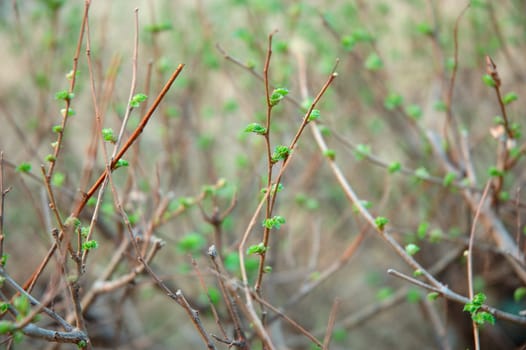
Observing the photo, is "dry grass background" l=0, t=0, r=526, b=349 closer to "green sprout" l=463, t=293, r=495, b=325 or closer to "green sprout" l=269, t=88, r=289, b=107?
"green sprout" l=463, t=293, r=495, b=325

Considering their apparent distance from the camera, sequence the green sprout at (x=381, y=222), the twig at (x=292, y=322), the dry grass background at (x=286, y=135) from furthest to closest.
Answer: the dry grass background at (x=286, y=135)
the green sprout at (x=381, y=222)
the twig at (x=292, y=322)

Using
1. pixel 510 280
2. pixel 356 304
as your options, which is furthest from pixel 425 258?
pixel 356 304

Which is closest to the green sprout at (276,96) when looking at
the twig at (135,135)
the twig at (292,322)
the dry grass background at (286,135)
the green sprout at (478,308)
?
the twig at (135,135)

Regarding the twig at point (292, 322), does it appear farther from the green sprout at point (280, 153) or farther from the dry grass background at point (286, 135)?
the dry grass background at point (286, 135)

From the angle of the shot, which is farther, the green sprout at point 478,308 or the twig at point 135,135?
the green sprout at point 478,308

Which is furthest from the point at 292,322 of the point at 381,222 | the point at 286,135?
the point at 286,135

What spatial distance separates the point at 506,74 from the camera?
407 centimetres

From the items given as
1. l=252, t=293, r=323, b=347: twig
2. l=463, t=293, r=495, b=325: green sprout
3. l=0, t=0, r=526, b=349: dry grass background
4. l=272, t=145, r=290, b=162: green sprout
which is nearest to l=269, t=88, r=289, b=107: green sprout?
l=272, t=145, r=290, b=162: green sprout

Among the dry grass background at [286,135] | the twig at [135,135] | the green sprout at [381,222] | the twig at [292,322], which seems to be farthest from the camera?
the dry grass background at [286,135]

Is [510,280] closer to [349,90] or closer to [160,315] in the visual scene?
[349,90]

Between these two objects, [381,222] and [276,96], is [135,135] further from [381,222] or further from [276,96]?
[381,222]

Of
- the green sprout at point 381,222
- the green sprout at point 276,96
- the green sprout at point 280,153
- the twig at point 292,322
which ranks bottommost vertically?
the twig at point 292,322

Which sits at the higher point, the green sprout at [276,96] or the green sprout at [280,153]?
the green sprout at [276,96]

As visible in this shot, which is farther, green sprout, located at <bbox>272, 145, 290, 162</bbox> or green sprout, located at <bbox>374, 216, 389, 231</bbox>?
green sprout, located at <bbox>374, 216, 389, 231</bbox>
